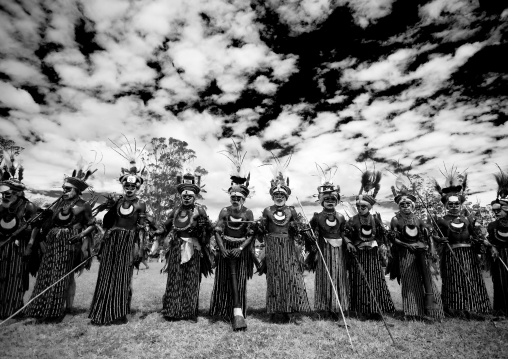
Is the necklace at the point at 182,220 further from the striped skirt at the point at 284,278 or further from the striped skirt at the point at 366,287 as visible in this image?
the striped skirt at the point at 366,287

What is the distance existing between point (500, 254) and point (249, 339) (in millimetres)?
5556

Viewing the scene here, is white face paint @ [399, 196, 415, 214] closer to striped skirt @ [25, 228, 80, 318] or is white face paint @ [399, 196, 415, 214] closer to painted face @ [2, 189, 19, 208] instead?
striped skirt @ [25, 228, 80, 318]

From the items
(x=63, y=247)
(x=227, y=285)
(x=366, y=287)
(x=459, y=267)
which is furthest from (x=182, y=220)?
(x=459, y=267)

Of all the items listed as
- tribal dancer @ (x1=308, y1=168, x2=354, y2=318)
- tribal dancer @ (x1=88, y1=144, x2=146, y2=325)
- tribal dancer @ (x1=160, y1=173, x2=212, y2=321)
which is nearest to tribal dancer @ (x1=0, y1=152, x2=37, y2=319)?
tribal dancer @ (x1=88, y1=144, x2=146, y2=325)

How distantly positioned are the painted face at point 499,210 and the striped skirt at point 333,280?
350cm

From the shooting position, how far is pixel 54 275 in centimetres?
504

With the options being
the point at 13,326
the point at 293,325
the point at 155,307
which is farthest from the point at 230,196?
the point at 13,326

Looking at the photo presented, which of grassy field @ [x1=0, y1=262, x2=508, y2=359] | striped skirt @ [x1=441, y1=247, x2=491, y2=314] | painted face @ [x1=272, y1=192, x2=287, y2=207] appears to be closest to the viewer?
grassy field @ [x1=0, y1=262, x2=508, y2=359]

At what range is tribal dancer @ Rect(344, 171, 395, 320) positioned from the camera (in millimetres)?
5512

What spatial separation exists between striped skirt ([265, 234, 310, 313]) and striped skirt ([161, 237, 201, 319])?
1333 millimetres

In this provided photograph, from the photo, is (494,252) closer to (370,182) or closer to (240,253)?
(370,182)

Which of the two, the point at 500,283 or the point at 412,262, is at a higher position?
the point at 412,262

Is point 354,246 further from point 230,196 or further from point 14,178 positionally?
point 14,178

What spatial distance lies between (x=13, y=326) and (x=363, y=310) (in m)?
5.99
